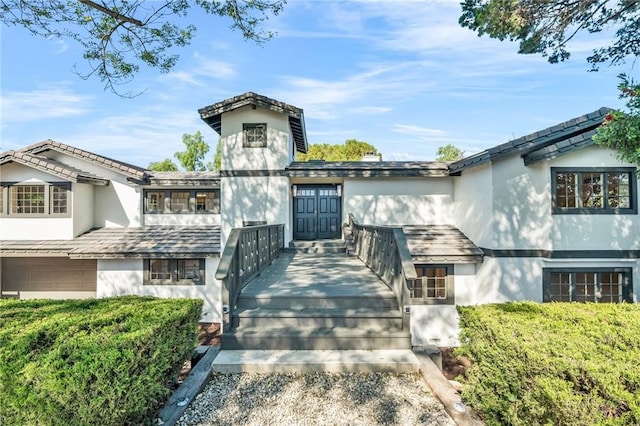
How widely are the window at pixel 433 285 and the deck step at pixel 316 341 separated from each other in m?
→ 6.48

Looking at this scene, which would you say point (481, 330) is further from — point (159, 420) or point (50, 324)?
point (50, 324)

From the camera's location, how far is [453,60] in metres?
13.0

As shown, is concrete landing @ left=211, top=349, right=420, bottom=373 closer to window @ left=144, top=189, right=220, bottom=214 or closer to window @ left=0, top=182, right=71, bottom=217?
window @ left=144, top=189, right=220, bottom=214

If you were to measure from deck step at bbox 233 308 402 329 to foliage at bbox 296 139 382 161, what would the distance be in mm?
27941

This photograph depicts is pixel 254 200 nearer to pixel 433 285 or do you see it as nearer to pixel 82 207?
pixel 433 285

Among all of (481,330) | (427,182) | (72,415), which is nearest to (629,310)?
(481,330)

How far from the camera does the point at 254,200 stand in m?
12.6

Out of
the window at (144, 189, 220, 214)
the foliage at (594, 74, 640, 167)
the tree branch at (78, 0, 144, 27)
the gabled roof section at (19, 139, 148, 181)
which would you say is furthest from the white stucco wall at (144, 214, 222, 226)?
the foliage at (594, 74, 640, 167)

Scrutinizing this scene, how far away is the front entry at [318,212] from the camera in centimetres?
1398

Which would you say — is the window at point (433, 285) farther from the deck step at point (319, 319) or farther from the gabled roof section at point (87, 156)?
the gabled roof section at point (87, 156)

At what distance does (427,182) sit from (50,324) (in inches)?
462

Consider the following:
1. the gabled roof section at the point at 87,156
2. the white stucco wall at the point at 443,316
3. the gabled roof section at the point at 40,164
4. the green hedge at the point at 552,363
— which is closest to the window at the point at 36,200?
the gabled roof section at the point at 40,164

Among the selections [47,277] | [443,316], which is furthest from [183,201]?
[443,316]

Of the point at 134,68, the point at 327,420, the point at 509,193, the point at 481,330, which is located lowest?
the point at 327,420
